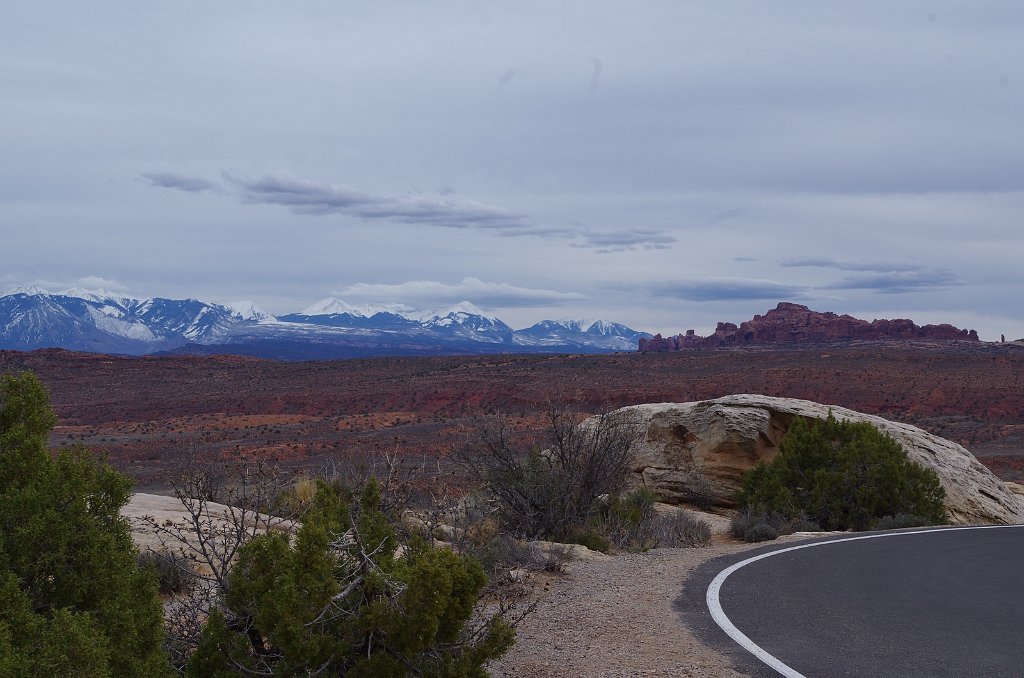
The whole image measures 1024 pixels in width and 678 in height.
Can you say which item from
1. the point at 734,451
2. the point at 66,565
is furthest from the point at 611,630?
the point at 734,451

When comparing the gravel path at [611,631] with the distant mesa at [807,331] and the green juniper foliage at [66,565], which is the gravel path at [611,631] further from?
the distant mesa at [807,331]

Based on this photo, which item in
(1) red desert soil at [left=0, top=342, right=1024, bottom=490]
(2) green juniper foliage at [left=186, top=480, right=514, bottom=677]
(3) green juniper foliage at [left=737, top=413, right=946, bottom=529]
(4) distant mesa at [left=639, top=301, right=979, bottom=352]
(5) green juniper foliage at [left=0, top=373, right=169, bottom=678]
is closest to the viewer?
(5) green juniper foliage at [left=0, top=373, right=169, bottom=678]

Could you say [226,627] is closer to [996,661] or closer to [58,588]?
[58,588]

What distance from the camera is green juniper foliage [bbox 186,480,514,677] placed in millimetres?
4477

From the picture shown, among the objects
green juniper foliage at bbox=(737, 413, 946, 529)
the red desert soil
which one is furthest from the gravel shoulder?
the red desert soil

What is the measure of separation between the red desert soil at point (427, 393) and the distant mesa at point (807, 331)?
50406 mm

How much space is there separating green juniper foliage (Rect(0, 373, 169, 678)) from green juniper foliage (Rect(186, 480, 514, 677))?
0.55 metres

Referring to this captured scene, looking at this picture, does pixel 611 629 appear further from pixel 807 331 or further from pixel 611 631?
pixel 807 331

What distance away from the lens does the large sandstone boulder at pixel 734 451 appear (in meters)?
18.7

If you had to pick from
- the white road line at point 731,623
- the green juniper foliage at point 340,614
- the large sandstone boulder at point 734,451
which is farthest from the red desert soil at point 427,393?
the green juniper foliage at point 340,614

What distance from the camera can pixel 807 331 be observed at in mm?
128250

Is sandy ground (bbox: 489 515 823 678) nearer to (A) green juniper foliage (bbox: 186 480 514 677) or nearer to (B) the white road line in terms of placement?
(B) the white road line

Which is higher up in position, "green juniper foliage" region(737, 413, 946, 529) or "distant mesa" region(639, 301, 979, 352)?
"distant mesa" region(639, 301, 979, 352)

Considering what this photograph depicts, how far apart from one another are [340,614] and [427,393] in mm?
57890
